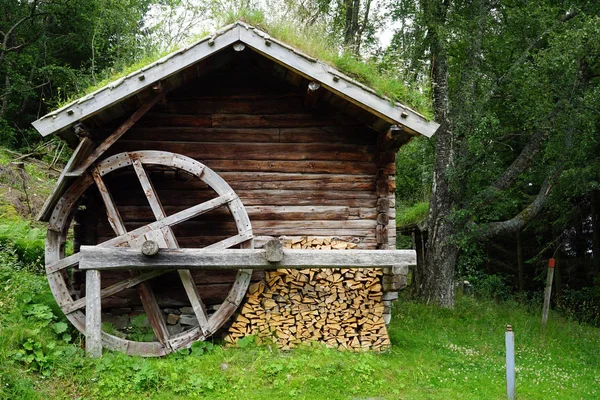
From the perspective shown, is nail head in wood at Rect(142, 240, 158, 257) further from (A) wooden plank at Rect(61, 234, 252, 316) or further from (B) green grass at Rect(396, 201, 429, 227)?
(B) green grass at Rect(396, 201, 429, 227)

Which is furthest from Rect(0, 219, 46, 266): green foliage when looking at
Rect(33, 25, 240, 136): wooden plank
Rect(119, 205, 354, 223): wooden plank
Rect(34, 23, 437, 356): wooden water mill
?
Rect(33, 25, 240, 136): wooden plank

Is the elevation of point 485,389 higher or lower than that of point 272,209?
lower

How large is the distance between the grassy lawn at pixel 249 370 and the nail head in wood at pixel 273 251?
1358 millimetres

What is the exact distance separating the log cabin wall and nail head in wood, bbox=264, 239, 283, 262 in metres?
1.22

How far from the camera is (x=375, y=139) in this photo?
7.95 metres

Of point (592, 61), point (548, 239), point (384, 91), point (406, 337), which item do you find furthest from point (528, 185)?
point (384, 91)

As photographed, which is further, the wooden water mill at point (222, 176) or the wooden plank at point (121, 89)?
the wooden water mill at point (222, 176)

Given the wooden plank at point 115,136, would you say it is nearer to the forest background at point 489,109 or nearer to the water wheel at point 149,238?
the water wheel at point 149,238

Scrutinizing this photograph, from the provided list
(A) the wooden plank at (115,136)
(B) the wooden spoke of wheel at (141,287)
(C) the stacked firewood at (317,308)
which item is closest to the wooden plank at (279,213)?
(C) the stacked firewood at (317,308)

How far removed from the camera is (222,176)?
7.76 meters

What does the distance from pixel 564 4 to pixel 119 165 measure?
11.2 metres

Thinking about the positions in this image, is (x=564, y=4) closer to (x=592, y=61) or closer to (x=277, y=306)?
(x=592, y=61)

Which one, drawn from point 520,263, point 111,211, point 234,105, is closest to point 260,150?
point 234,105

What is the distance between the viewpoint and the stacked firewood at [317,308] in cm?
730
